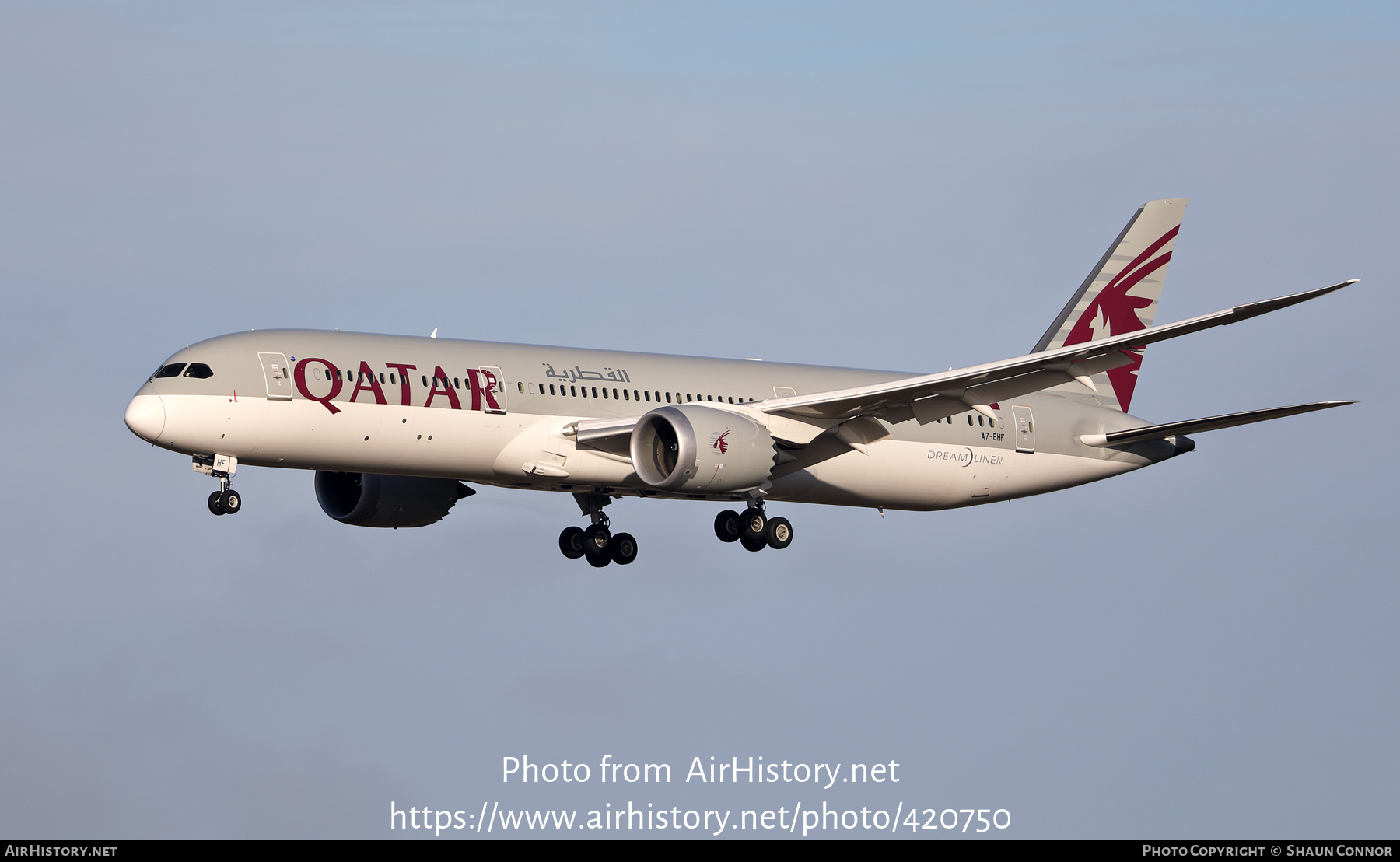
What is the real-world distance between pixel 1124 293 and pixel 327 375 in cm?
2522

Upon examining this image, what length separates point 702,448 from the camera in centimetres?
4684

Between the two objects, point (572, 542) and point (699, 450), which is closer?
point (699, 450)

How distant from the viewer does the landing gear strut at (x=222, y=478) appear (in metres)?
45.1

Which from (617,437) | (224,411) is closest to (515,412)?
(617,437)

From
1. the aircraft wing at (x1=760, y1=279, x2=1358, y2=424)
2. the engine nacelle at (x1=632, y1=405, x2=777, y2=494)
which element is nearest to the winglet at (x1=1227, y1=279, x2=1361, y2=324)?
the aircraft wing at (x1=760, y1=279, x2=1358, y2=424)

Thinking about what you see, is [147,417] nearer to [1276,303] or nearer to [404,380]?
[404,380]

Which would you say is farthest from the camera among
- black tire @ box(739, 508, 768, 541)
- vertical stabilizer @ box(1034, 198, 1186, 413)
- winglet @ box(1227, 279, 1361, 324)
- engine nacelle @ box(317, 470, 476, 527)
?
vertical stabilizer @ box(1034, 198, 1186, 413)

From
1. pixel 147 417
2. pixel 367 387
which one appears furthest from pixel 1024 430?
pixel 147 417

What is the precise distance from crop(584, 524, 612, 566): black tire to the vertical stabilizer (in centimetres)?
1442

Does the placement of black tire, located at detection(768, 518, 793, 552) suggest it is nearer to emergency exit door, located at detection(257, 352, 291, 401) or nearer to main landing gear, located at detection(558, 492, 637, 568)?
main landing gear, located at detection(558, 492, 637, 568)

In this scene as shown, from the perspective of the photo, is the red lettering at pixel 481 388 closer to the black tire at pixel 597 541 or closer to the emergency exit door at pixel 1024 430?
the black tire at pixel 597 541

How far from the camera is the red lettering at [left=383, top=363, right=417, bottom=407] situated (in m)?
46.2

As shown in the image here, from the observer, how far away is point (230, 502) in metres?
45.3

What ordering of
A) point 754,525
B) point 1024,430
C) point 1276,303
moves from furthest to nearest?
point 1024,430 < point 754,525 < point 1276,303
